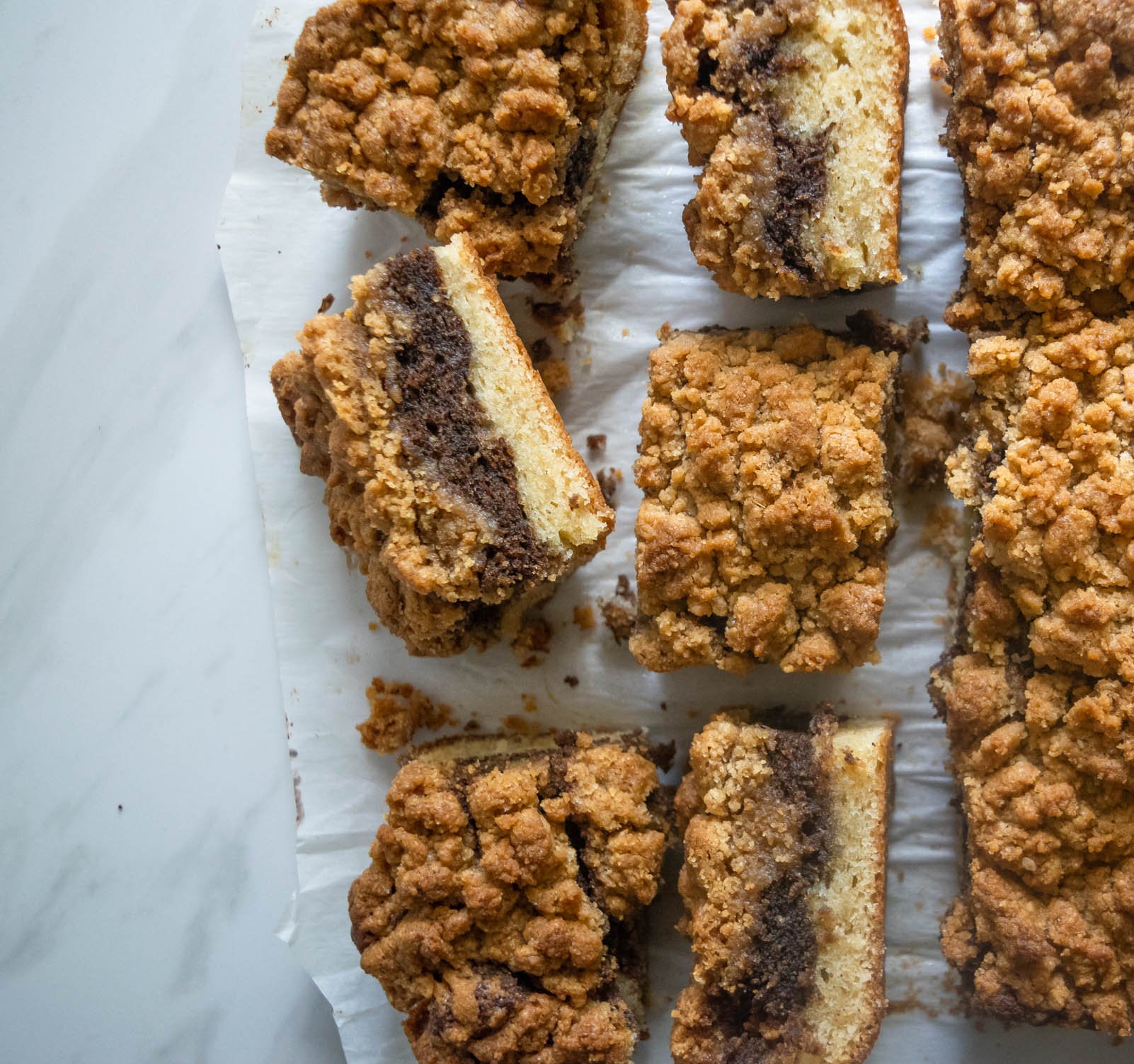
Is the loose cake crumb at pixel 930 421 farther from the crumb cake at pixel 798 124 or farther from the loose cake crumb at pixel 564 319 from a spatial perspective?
the loose cake crumb at pixel 564 319

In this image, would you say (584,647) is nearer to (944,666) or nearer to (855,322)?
(944,666)

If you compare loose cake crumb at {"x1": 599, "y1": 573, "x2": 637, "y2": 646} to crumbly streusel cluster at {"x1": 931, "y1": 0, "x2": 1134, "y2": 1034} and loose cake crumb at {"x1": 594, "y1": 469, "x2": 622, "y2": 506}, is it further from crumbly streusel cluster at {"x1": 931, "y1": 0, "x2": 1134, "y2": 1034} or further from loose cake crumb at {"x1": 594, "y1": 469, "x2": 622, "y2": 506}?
crumbly streusel cluster at {"x1": 931, "y1": 0, "x2": 1134, "y2": 1034}

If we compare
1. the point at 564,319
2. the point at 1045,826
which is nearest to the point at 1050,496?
the point at 1045,826

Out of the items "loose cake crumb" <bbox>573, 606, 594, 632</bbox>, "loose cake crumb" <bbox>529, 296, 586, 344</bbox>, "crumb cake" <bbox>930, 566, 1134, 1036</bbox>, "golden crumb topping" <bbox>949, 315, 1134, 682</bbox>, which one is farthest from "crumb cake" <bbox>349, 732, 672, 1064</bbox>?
"loose cake crumb" <bbox>529, 296, 586, 344</bbox>

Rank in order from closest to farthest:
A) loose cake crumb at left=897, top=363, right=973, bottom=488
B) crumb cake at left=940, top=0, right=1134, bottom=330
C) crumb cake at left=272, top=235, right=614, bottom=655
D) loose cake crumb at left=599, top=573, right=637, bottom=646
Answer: crumb cake at left=940, top=0, right=1134, bottom=330
crumb cake at left=272, top=235, right=614, bottom=655
loose cake crumb at left=897, top=363, right=973, bottom=488
loose cake crumb at left=599, top=573, right=637, bottom=646

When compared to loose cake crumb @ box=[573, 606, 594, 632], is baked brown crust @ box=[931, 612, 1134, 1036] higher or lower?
lower

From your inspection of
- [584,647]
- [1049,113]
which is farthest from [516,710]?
[1049,113]
